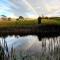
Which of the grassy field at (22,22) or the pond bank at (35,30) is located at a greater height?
the grassy field at (22,22)

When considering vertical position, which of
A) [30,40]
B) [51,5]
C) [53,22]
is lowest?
[30,40]

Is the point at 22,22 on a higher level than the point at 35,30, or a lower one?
higher

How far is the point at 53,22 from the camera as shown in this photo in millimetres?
9391

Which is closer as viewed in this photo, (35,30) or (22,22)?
(22,22)

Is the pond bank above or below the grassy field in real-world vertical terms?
below

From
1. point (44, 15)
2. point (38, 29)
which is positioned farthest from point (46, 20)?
point (38, 29)

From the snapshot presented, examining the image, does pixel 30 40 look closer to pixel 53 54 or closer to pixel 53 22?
pixel 53 22

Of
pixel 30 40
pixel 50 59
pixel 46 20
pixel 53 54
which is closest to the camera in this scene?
pixel 50 59

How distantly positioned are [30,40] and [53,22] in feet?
4.52

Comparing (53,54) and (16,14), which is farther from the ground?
(16,14)

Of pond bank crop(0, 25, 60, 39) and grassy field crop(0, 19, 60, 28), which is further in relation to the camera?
pond bank crop(0, 25, 60, 39)

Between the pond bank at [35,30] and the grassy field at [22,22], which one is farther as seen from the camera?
the pond bank at [35,30]

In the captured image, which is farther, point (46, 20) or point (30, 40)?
point (46, 20)

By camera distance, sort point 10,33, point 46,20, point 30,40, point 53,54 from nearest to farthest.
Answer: point 53,54
point 30,40
point 46,20
point 10,33
